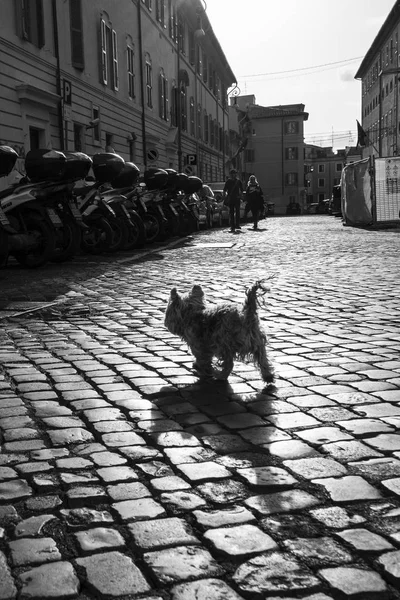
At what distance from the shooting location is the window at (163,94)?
35675 mm

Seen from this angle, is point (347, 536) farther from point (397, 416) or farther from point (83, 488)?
point (397, 416)

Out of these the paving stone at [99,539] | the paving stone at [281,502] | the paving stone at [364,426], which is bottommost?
the paving stone at [99,539]

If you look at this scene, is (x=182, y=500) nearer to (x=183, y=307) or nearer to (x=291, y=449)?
(x=291, y=449)

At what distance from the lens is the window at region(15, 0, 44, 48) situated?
18.2m

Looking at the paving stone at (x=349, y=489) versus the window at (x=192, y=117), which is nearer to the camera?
the paving stone at (x=349, y=489)

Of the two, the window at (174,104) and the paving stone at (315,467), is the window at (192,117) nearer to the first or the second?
the window at (174,104)

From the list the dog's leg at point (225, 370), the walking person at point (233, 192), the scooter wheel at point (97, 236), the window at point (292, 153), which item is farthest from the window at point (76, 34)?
the window at point (292, 153)

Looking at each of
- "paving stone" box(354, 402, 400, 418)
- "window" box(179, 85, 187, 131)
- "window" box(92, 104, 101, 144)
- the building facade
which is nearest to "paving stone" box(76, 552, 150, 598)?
"paving stone" box(354, 402, 400, 418)

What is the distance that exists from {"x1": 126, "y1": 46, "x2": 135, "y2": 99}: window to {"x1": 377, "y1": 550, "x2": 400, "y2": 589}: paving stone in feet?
95.1

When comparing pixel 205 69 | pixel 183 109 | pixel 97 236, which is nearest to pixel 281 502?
pixel 97 236

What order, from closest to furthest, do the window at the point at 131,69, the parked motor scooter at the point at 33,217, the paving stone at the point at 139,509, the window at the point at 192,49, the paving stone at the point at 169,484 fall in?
1. the paving stone at the point at 139,509
2. the paving stone at the point at 169,484
3. the parked motor scooter at the point at 33,217
4. the window at the point at 131,69
5. the window at the point at 192,49

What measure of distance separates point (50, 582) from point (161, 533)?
15.9 inches

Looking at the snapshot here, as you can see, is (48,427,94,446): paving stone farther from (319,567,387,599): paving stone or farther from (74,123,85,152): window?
(74,123,85,152): window

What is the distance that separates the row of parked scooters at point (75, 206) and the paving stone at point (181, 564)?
318 inches
